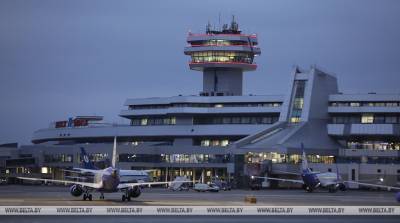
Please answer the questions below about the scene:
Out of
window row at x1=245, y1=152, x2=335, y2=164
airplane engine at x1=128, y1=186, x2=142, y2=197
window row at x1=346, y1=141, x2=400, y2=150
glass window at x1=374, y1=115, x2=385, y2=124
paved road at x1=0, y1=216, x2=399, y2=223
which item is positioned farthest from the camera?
glass window at x1=374, y1=115, x2=385, y2=124

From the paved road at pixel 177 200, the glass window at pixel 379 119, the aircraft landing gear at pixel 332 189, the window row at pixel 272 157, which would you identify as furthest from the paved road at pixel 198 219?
the glass window at pixel 379 119

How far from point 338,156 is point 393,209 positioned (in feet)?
342

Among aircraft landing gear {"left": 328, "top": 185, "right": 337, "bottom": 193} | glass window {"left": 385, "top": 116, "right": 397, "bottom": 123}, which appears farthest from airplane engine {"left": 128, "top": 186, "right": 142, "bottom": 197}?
glass window {"left": 385, "top": 116, "right": 397, "bottom": 123}

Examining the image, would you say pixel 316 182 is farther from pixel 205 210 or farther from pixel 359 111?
pixel 205 210

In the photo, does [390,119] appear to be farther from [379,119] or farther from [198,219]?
[198,219]

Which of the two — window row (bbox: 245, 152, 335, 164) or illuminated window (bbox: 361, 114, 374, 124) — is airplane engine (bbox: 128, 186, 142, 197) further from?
illuminated window (bbox: 361, 114, 374, 124)

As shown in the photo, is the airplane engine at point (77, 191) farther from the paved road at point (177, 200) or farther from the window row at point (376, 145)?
the window row at point (376, 145)

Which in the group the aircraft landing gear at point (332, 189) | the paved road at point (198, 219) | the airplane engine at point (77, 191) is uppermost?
the aircraft landing gear at point (332, 189)

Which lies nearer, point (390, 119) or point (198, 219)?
point (198, 219)

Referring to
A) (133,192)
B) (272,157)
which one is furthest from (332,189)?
(133,192)

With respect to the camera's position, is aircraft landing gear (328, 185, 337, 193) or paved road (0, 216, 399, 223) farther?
aircraft landing gear (328, 185, 337, 193)

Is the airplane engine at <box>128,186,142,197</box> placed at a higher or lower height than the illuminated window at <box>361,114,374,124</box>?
lower

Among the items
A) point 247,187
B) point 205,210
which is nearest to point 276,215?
point 205,210

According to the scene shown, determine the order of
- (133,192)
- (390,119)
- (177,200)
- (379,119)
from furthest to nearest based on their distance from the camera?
(379,119), (390,119), (177,200), (133,192)
